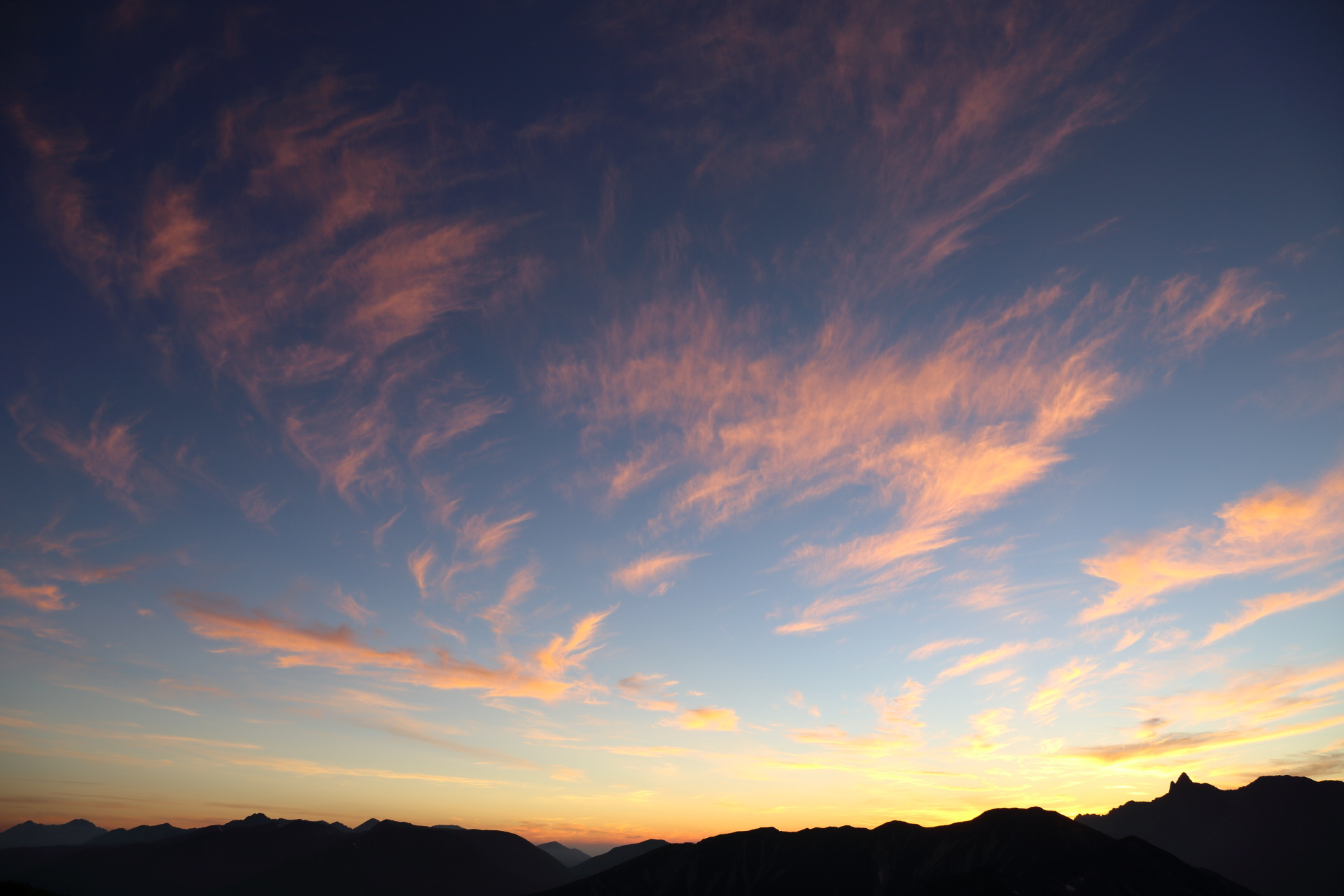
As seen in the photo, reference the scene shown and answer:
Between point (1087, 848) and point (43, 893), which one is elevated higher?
point (1087, 848)

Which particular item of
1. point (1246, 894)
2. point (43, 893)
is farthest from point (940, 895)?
point (43, 893)

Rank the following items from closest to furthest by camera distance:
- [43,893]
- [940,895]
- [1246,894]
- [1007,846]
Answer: [43,893] < [940,895] < [1246,894] < [1007,846]

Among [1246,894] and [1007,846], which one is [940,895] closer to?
[1007,846]

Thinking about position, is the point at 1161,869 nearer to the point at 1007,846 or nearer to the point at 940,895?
the point at 1007,846

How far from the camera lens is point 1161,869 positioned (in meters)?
171

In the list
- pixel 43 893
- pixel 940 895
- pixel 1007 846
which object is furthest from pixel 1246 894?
pixel 43 893

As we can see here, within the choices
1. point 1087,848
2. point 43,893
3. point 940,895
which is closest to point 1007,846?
point 1087,848

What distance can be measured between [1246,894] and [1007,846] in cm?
6288

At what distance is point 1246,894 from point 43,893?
299 metres

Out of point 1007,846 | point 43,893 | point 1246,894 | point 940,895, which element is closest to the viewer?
point 43,893

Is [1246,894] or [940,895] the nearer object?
[940,895]

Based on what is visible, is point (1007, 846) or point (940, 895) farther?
point (1007, 846)

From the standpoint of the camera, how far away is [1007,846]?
199 meters

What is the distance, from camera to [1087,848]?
18575 cm
